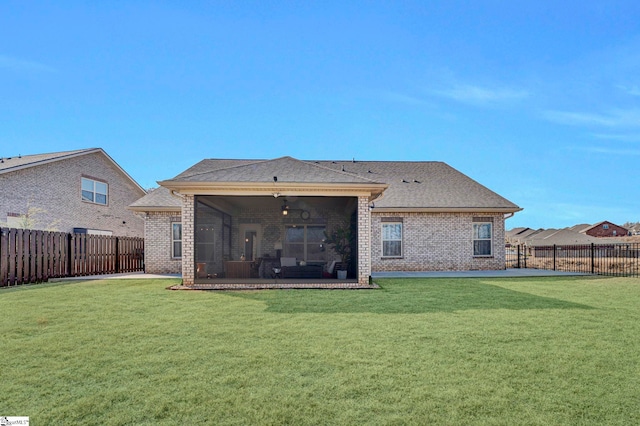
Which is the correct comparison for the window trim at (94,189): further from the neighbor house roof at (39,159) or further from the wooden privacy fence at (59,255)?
the wooden privacy fence at (59,255)

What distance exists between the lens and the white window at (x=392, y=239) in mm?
16578

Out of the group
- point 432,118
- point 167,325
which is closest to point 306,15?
point 432,118

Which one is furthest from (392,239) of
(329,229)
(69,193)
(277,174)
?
(69,193)

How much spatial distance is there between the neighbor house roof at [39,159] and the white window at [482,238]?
68.5 ft

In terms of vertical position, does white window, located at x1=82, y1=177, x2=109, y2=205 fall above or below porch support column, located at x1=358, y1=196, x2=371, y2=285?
above

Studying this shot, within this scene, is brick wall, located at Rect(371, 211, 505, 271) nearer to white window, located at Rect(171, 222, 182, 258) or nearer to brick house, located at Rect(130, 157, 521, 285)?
brick house, located at Rect(130, 157, 521, 285)

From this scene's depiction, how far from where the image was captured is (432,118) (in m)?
17.3

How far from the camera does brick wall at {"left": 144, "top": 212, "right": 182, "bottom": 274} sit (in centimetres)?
1591

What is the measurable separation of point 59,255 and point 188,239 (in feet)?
23.0

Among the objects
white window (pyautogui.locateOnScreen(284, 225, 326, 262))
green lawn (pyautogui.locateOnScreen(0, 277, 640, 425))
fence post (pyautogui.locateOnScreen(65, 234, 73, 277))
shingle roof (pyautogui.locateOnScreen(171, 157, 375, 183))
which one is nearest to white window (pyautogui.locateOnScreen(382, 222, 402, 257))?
white window (pyautogui.locateOnScreen(284, 225, 326, 262))

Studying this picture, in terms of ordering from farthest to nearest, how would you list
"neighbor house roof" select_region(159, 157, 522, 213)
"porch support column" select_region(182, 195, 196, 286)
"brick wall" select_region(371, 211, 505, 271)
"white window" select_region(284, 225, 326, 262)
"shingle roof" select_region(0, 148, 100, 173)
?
"white window" select_region(284, 225, 326, 262) → "shingle roof" select_region(0, 148, 100, 173) → "brick wall" select_region(371, 211, 505, 271) → "porch support column" select_region(182, 195, 196, 286) → "neighbor house roof" select_region(159, 157, 522, 213)

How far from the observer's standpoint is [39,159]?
61.6 feet

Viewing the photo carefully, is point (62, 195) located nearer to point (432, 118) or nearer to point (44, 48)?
point (44, 48)

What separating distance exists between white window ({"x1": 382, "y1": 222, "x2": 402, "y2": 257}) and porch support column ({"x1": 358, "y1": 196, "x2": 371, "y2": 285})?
223 inches
